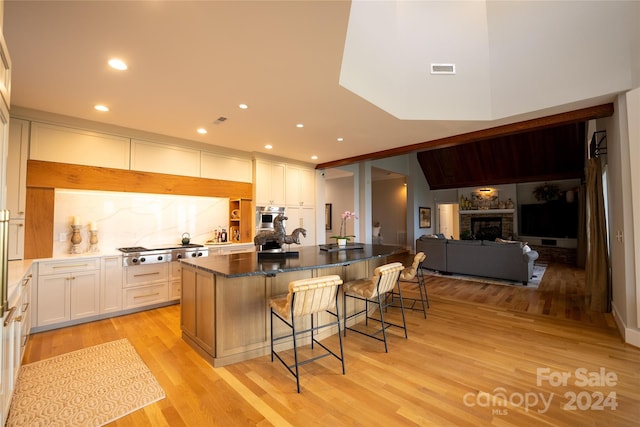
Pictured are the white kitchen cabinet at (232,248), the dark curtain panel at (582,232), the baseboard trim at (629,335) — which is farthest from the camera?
the dark curtain panel at (582,232)

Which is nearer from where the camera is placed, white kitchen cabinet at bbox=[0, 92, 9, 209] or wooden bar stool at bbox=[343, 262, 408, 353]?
white kitchen cabinet at bbox=[0, 92, 9, 209]

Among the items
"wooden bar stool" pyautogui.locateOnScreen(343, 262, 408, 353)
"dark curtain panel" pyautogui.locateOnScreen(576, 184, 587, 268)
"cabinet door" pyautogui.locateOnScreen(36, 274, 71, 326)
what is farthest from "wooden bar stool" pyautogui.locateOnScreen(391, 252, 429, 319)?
"dark curtain panel" pyautogui.locateOnScreen(576, 184, 587, 268)

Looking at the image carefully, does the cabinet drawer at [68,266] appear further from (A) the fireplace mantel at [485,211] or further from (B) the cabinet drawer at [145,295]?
(A) the fireplace mantel at [485,211]

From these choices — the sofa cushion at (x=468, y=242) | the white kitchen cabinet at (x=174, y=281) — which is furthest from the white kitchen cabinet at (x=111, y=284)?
the sofa cushion at (x=468, y=242)

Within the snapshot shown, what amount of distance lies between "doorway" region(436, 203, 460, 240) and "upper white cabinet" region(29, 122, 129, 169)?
10833 millimetres

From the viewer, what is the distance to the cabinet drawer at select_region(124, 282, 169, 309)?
381cm

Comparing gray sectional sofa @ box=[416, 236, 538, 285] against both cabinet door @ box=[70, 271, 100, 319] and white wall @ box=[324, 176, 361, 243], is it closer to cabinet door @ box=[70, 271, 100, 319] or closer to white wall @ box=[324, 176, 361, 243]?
white wall @ box=[324, 176, 361, 243]

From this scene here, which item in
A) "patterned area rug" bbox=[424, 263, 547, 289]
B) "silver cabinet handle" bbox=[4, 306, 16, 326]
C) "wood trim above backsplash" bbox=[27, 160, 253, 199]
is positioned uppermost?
"wood trim above backsplash" bbox=[27, 160, 253, 199]

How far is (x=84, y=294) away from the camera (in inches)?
136

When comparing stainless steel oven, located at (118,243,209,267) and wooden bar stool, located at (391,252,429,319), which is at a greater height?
stainless steel oven, located at (118,243,209,267)

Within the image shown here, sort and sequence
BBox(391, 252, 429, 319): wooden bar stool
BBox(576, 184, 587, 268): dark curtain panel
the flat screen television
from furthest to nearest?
the flat screen television, BBox(576, 184, 587, 268): dark curtain panel, BBox(391, 252, 429, 319): wooden bar stool

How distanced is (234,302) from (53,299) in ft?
8.07

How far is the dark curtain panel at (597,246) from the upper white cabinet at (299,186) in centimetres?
485

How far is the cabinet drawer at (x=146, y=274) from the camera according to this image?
381 cm
